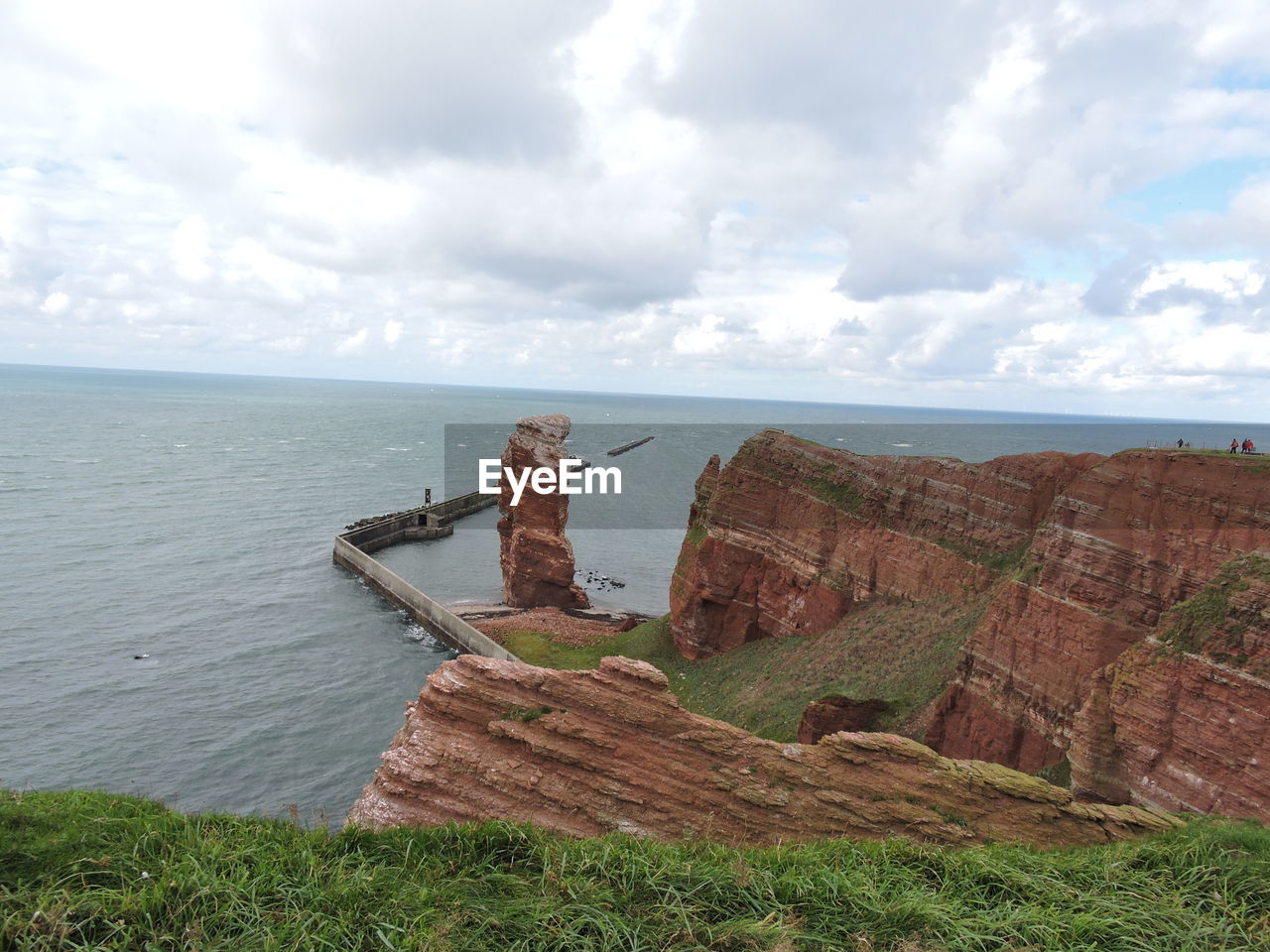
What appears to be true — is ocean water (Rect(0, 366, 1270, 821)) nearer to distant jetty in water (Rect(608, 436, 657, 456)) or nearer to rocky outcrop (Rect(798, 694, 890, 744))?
rocky outcrop (Rect(798, 694, 890, 744))

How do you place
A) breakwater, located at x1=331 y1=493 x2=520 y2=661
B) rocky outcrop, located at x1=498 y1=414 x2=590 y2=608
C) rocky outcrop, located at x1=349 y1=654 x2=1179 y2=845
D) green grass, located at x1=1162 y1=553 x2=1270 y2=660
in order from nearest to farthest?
rocky outcrop, located at x1=349 y1=654 x2=1179 y2=845 → green grass, located at x1=1162 y1=553 x2=1270 y2=660 → breakwater, located at x1=331 y1=493 x2=520 y2=661 → rocky outcrop, located at x1=498 y1=414 x2=590 y2=608

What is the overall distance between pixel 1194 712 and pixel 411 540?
75.1m

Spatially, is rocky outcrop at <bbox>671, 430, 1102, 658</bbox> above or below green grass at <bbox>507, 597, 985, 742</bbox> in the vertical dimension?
above

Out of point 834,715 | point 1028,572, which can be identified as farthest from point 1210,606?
point 834,715

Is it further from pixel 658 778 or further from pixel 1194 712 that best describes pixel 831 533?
pixel 658 778

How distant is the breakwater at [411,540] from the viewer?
48219mm

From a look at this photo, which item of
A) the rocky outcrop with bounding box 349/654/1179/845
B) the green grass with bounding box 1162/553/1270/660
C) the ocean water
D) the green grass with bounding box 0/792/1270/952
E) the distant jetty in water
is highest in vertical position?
the green grass with bounding box 1162/553/1270/660

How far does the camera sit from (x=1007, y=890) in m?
10.4

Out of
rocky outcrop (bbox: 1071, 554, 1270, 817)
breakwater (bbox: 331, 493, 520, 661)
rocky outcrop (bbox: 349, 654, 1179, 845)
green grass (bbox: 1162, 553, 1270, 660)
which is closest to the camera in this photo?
rocky outcrop (bbox: 349, 654, 1179, 845)

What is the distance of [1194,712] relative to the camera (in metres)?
16.5

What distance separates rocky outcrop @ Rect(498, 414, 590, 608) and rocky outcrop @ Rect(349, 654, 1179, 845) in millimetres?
37940

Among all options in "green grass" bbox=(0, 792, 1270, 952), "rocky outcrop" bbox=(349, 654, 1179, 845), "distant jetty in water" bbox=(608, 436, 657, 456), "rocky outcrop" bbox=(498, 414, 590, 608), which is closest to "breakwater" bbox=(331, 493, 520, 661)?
"rocky outcrop" bbox=(498, 414, 590, 608)

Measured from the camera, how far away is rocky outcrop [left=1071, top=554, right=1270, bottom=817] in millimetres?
15500

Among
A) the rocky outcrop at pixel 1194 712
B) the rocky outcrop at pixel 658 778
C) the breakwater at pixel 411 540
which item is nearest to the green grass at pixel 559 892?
the rocky outcrop at pixel 658 778
